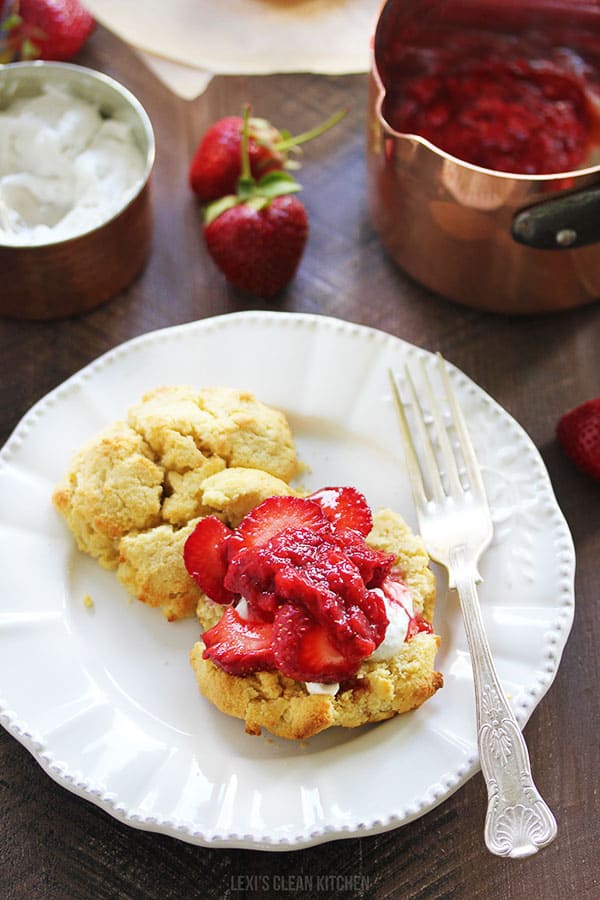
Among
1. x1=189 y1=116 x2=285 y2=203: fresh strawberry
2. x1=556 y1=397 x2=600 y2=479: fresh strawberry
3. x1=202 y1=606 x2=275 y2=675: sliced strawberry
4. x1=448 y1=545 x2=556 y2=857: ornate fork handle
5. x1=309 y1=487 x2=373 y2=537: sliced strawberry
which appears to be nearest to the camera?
x1=448 y1=545 x2=556 y2=857: ornate fork handle

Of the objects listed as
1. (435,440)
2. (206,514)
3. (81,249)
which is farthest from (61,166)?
(435,440)

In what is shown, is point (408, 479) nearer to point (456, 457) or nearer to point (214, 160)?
point (456, 457)

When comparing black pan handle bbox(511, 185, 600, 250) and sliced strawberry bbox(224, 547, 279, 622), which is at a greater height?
black pan handle bbox(511, 185, 600, 250)

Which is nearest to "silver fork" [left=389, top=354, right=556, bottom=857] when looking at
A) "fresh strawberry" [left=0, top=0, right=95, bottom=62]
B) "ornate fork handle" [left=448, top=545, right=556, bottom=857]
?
"ornate fork handle" [left=448, top=545, right=556, bottom=857]

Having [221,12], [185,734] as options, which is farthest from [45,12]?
[185,734]

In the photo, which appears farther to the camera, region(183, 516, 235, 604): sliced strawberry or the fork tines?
the fork tines

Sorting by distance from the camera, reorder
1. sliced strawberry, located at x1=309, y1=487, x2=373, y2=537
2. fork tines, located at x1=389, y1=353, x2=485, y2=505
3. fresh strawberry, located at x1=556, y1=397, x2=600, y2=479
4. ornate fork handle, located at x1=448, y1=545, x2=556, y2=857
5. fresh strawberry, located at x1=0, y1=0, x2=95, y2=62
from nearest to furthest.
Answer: ornate fork handle, located at x1=448, y1=545, x2=556, y2=857 → sliced strawberry, located at x1=309, y1=487, x2=373, y2=537 → fork tines, located at x1=389, y1=353, x2=485, y2=505 → fresh strawberry, located at x1=556, y1=397, x2=600, y2=479 → fresh strawberry, located at x1=0, y1=0, x2=95, y2=62

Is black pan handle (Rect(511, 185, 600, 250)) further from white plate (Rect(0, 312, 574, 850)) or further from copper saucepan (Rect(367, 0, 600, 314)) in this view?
white plate (Rect(0, 312, 574, 850))
